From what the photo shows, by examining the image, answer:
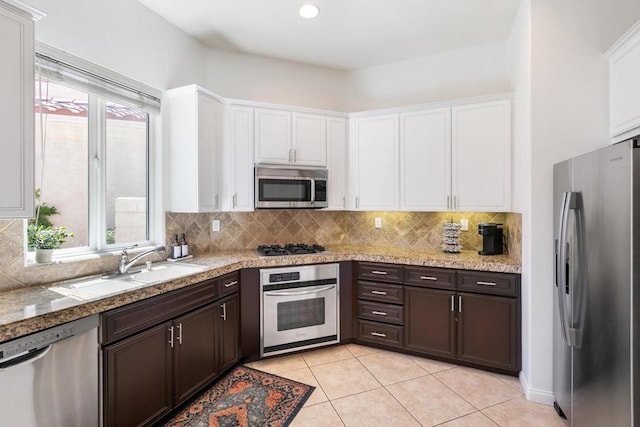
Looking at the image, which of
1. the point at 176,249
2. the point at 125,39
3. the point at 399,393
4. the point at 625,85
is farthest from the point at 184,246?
the point at 625,85

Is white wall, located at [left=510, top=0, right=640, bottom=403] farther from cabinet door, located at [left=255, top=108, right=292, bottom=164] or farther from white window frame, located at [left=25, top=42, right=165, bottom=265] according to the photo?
white window frame, located at [left=25, top=42, right=165, bottom=265]

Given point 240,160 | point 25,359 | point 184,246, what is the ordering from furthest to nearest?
point 240,160 < point 184,246 < point 25,359

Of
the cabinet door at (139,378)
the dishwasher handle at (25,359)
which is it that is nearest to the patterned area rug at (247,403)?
the cabinet door at (139,378)

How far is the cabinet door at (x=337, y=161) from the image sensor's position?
11.2 feet

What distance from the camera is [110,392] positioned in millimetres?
1688

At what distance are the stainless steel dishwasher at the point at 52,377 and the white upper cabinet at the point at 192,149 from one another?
136cm

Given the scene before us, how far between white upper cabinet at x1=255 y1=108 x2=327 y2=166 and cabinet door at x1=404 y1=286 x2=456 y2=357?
1.59 m

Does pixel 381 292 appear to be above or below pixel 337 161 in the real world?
below

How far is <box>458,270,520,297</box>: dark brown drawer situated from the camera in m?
2.53

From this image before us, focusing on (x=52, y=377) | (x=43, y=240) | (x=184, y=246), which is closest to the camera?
(x=52, y=377)

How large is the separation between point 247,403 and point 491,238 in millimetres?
2371

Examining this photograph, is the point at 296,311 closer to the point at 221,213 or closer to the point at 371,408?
the point at 371,408

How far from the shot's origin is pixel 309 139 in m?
3.33

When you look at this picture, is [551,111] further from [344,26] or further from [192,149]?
[192,149]
